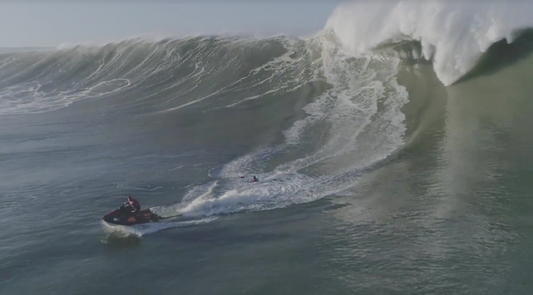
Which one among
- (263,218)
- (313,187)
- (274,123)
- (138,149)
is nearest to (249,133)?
(274,123)

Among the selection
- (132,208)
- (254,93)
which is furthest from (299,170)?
(254,93)

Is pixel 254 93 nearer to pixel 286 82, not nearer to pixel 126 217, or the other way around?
pixel 286 82

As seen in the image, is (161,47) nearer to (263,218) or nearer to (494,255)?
(263,218)

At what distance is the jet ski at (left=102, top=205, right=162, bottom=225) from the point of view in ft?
35.5

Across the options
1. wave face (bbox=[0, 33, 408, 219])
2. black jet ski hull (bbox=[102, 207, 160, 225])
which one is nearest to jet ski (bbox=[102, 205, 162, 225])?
black jet ski hull (bbox=[102, 207, 160, 225])

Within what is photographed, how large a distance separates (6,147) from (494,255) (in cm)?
1664

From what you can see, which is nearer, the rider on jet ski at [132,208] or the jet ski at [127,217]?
the jet ski at [127,217]

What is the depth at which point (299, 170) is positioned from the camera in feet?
45.3

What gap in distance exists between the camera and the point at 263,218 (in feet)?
35.5

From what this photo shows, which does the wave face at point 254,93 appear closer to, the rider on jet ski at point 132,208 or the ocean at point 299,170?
the ocean at point 299,170

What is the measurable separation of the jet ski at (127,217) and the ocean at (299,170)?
0.75 feet

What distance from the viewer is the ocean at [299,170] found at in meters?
8.55

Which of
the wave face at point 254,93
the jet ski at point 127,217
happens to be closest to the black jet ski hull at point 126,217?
the jet ski at point 127,217

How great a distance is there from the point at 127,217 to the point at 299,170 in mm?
4935
